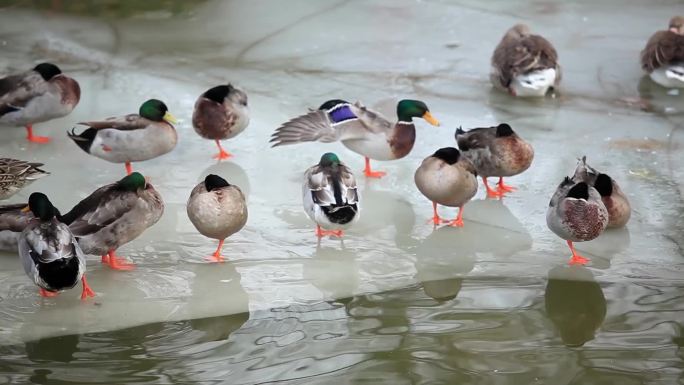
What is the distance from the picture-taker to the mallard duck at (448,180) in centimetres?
661

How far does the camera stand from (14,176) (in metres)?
6.73

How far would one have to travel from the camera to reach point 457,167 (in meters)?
6.69

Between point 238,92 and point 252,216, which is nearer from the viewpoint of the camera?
point 252,216

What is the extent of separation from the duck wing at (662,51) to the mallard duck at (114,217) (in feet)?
16.0

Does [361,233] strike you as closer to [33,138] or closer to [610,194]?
[610,194]

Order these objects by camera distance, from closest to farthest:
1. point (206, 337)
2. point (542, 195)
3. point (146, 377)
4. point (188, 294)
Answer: point (146, 377), point (206, 337), point (188, 294), point (542, 195)

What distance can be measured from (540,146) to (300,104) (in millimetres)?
2087

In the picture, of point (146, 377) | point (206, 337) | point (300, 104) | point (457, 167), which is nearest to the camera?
point (146, 377)

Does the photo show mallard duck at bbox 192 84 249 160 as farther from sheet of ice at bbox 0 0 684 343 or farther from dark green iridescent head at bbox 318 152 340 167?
dark green iridescent head at bbox 318 152 340 167

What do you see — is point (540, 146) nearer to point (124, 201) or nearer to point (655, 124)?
point (655, 124)

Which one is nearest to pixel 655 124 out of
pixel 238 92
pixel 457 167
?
pixel 457 167

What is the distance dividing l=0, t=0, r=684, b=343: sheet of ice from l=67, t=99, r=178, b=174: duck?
0.20m

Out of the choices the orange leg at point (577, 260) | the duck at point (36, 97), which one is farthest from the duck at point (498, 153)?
the duck at point (36, 97)

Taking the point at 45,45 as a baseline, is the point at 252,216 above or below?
below
